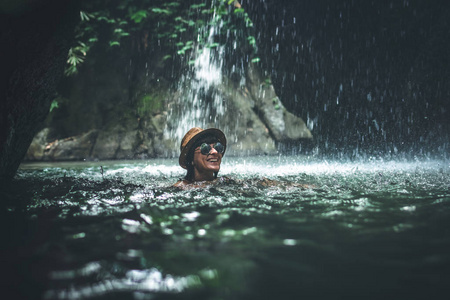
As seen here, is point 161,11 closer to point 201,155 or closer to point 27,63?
point 27,63

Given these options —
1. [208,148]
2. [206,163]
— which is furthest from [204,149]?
[206,163]

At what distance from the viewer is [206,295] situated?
105cm

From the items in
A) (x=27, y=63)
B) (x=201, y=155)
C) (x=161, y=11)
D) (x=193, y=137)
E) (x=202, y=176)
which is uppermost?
(x=161, y=11)

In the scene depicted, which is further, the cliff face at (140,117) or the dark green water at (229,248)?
the cliff face at (140,117)

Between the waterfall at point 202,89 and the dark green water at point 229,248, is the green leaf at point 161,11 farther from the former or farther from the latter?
the dark green water at point 229,248

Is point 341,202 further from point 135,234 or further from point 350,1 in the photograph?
point 350,1

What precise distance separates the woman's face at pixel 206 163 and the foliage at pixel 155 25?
892cm

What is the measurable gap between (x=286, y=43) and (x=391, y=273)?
13.9 m

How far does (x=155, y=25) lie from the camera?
12.2m

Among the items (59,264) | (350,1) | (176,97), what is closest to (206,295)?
(59,264)

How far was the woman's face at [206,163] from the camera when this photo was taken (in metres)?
3.97

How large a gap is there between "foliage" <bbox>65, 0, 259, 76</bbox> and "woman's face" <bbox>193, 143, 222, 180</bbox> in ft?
29.3

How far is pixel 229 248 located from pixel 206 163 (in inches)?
98.4

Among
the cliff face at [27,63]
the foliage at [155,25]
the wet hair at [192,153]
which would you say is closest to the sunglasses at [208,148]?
the wet hair at [192,153]
